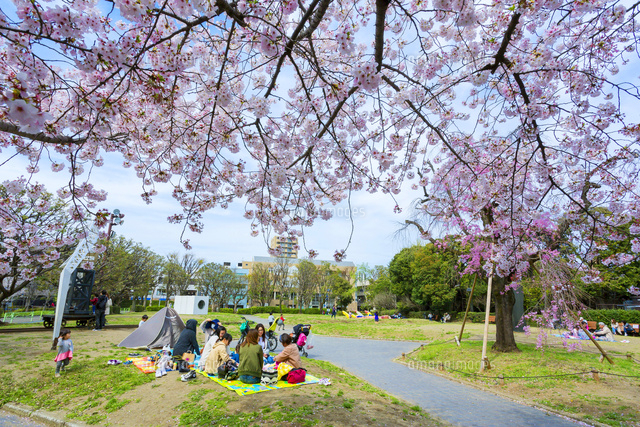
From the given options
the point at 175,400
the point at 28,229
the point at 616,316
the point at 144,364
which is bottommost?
the point at 144,364

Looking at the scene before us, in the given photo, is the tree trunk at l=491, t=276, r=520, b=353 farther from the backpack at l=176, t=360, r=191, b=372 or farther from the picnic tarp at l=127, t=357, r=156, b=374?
the picnic tarp at l=127, t=357, r=156, b=374

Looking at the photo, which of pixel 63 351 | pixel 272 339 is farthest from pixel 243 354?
pixel 272 339

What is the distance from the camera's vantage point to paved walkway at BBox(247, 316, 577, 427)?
5.70 m

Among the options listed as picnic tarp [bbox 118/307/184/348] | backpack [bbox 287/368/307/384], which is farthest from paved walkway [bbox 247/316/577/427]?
picnic tarp [bbox 118/307/184/348]

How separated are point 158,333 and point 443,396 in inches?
330

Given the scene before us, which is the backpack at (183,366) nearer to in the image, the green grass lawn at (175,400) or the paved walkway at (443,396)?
the green grass lawn at (175,400)

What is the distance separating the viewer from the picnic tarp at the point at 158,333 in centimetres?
1027

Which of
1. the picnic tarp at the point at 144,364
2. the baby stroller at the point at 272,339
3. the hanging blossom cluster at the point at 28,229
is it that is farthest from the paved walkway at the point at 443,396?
the hanging blossom cluster at the point at 28,229

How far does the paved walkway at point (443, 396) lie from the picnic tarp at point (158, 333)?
467 centimetres

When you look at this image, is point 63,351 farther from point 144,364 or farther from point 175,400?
point 175,400

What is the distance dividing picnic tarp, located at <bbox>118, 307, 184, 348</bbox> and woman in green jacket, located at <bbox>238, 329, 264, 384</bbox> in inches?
197

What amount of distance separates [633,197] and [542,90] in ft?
6.08

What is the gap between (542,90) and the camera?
4.25 m

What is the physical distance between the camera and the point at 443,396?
7082mm
